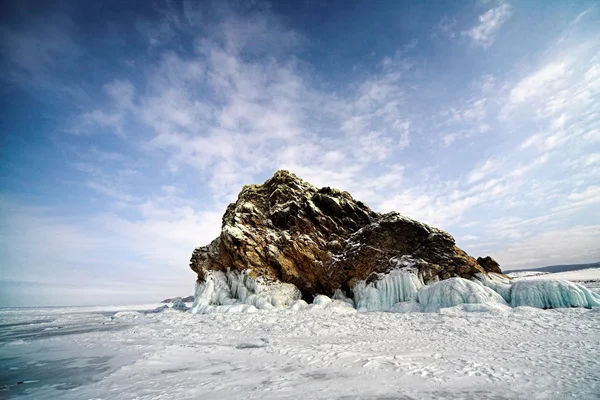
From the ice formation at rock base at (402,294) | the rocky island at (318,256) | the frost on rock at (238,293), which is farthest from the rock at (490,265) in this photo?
the frost on rock at (238,293)

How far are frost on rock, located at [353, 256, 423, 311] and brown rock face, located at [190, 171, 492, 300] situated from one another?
3.00 ft

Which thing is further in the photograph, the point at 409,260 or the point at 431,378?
the point at 409,260

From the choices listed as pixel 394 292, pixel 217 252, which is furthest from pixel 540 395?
pixel 217 252

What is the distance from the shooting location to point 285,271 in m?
30.8

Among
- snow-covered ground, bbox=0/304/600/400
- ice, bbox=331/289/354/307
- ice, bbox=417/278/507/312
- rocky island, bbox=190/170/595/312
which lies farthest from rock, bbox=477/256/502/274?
snow-covered ground, bbox=0/304/600/400

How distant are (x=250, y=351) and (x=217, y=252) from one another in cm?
2674

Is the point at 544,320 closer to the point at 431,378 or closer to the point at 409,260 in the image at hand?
the point at 431,378

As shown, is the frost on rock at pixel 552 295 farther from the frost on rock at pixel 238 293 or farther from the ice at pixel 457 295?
the frost on rock at pixel 238 293

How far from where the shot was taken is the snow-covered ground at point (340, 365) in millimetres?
5531

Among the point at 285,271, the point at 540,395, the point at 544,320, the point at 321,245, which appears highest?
the point at 321,245

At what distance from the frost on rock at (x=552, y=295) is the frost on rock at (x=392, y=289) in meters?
7.37

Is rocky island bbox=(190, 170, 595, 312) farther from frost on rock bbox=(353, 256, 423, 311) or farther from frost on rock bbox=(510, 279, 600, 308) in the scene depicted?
frost on rock bbox=(510, 279, 600, 308)

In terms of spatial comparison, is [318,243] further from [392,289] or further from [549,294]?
[549,294]

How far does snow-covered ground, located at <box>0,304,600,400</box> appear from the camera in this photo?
5.53 meters
